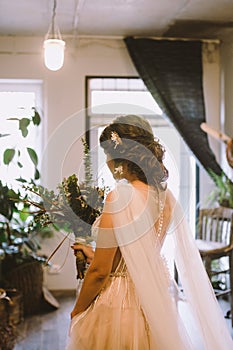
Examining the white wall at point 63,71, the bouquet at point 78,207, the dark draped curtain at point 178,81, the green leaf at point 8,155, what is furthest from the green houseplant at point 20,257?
the bouquet at point 78,207

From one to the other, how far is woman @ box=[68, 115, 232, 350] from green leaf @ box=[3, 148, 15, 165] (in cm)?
226

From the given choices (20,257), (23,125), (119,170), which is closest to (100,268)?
(119,170)

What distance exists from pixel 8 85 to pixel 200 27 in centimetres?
Result: 174

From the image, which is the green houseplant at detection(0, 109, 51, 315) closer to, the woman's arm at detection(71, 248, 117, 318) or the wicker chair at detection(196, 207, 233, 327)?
the wicker chair at detection(196, 207, 233, 327)

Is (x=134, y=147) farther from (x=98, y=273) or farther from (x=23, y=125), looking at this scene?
(x=23, y=125)

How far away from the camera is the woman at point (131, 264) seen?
6.39 feet

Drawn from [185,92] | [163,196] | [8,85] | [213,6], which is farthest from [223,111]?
[163,196]

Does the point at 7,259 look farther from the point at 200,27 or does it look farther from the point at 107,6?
the point at 200,27

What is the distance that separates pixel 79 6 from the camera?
4000 millimetres

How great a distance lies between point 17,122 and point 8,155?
1.26 feet

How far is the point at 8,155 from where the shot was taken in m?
4.19

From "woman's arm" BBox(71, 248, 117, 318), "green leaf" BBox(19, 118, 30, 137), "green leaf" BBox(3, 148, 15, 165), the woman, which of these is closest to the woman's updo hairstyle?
the woman

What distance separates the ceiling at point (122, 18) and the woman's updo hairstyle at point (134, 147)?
220cm

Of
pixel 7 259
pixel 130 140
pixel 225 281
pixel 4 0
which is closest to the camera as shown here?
pixel 130 140
